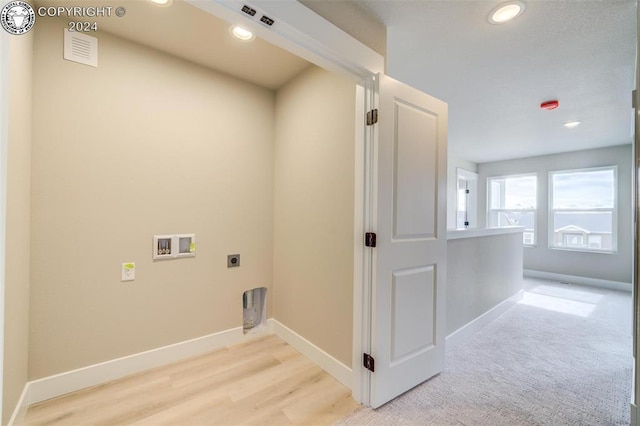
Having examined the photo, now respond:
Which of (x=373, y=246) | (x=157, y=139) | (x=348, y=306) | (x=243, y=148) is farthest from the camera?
(x=243, y=148)

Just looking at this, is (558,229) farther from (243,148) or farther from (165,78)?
(165,78)

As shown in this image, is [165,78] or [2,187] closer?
[2,187]

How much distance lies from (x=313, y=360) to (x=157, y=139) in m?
2.16

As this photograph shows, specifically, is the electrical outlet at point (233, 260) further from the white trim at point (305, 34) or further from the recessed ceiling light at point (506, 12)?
the recessed ceiling light at point (506, 12)

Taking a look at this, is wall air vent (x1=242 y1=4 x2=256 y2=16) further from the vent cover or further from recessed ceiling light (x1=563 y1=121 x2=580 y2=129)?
recessed ceiling light (x1=563 y1=121 x2=580 y2=129)

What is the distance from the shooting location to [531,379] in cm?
196

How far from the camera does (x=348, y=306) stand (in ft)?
6.09

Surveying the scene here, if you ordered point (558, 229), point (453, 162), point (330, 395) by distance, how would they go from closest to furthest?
point (330, 395), point (558, 229), point (453, 162)

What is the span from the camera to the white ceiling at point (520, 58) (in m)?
1.60

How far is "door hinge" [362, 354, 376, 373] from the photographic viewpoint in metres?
1.61

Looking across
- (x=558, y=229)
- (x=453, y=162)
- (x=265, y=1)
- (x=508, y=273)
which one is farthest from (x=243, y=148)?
(x=558, y=229)

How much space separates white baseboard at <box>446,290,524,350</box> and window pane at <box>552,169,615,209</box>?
2867 mm

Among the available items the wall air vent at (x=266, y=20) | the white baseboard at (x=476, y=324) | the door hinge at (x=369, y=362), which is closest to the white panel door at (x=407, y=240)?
the door hinge at (x=369, y=362)

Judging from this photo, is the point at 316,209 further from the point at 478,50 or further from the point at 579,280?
the point at 579,280
